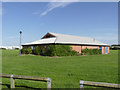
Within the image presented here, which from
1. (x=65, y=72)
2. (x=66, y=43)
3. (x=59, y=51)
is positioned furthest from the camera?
(x=66, y=43)

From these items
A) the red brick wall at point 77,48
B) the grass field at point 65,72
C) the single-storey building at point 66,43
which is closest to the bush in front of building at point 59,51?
the single-storey building at point 66,43

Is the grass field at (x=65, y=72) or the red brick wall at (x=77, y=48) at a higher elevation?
the red brick wall at (x=77, y=48)

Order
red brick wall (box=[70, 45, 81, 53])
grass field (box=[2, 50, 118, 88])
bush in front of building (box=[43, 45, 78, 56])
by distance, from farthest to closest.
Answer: red brick wall (box=[70, 45, 81, 53]) < bush in front of building (box=[43, 45, 78, 56]) < grass field (box=[2, 50, 118, 88])

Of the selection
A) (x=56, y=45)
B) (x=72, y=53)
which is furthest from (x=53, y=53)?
(x=72, y=53)

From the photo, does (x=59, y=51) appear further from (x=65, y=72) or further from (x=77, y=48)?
(x=65, y=72)

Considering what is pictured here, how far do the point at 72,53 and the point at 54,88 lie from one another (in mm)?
22510

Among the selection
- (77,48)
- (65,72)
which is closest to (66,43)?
(77,48)

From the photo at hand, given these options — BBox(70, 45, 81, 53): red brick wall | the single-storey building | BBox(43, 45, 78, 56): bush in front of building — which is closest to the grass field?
BBox(43, 45, 78, 56): bush in front of building

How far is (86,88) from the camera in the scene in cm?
541

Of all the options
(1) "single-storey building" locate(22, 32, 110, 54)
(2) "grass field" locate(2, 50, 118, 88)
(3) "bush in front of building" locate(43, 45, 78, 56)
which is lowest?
(2) "grass field" locate(2, 50, 118, 88)

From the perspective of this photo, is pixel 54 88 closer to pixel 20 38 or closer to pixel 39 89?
pixel 39 89

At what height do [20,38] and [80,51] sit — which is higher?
[20,38]

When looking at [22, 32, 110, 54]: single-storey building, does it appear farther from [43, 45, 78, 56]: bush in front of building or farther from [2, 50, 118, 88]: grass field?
[2, 50, 118, 88]: grass field

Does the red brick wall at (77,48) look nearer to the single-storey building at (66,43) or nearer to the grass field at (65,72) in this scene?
the single-storey building at (66,43)
